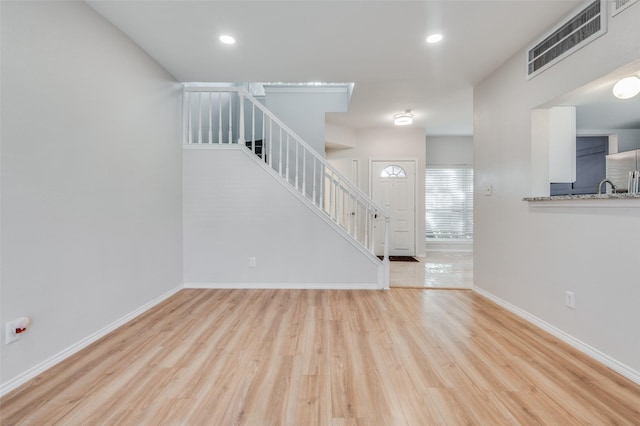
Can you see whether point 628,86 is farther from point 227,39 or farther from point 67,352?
point 67,352

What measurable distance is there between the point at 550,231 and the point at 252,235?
10.5ft

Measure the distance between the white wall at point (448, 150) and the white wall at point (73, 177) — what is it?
5601 mm

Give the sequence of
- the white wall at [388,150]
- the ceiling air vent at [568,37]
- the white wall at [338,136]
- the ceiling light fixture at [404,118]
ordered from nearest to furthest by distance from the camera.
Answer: the ceiling air vent at [568,37] < the ceiling light fixture at [404,118] < the white wall at [338,136] < the white wall at [388,150]

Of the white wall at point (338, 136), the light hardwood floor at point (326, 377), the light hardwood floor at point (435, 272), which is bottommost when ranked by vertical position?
the light hardwood floor at point (326, 377)

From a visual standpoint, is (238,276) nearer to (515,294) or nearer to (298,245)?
(298,245)

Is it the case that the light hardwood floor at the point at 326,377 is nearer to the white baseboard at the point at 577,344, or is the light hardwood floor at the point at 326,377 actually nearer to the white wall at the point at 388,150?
the white baseboard at the point at 577,344

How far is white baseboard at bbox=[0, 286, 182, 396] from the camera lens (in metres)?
1.62

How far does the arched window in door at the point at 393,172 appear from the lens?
600 cm

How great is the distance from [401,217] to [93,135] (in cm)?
533

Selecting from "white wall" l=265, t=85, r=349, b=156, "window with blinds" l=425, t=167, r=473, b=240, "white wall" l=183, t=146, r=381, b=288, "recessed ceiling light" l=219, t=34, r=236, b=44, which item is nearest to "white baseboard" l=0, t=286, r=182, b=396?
"white wall" l=183, t=146, r=381, b=288

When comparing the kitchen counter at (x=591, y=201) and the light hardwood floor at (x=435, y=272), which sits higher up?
the kitchen counter at (x=591, y=201)

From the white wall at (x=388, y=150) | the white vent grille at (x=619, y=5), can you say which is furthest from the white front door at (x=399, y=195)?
Result: the white vent grille at (x=619, y=5)

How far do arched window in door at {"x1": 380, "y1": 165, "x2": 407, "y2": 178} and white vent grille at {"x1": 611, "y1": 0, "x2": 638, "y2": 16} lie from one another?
13.7 ft

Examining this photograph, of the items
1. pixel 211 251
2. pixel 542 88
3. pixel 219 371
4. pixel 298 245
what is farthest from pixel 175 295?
pixel 542 88
